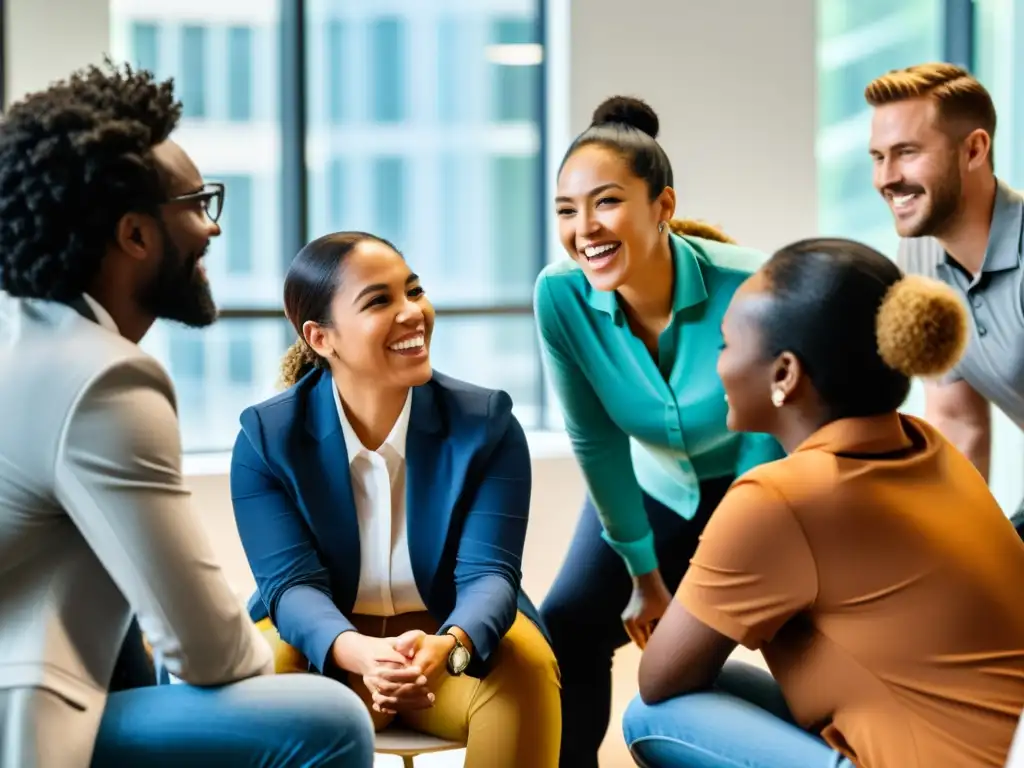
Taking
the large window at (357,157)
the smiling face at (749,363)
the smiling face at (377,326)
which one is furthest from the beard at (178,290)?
the large window at (357,157)

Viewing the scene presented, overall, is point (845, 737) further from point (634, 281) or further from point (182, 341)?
point (182, 341)

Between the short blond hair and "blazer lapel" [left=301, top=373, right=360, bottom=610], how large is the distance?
1457mm

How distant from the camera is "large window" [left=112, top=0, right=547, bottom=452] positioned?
15.3ft

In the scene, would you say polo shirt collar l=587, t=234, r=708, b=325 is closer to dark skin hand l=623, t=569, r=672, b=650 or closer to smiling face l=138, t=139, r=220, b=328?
dark skin hand l=623, t=569, r=672, b=650

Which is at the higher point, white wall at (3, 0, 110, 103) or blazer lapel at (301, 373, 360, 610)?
white wall at (3, 0, 110, 103)

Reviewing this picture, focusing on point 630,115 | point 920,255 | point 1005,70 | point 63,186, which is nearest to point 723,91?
point 1005,70

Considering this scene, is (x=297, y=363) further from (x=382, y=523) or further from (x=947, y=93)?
(x=947, y=93)

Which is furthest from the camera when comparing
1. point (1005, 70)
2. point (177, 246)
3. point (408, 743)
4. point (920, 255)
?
point (1005, 70)

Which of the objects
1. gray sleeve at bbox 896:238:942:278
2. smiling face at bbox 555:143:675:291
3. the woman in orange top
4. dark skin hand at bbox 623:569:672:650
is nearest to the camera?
the woman in orange top

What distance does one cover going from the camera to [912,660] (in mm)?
1723

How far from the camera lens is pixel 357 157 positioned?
4871 mm

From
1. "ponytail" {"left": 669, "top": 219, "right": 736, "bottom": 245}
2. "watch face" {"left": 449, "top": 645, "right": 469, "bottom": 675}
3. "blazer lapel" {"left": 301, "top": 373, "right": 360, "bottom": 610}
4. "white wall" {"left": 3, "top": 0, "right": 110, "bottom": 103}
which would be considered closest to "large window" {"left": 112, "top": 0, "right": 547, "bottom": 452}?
"white wall" {"left": 3, "top": 0, "right": 110, "bottom": 103}

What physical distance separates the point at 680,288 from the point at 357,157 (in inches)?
99.6

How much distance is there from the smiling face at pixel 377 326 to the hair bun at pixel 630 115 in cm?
57
